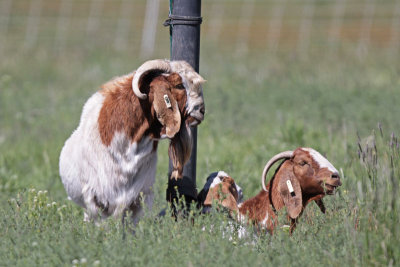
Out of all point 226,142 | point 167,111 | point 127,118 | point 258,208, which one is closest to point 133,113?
point 127,118

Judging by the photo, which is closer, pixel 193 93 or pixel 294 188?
pixel 193 93

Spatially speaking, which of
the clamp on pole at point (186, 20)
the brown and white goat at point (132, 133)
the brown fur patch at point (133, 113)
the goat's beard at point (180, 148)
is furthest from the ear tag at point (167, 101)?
the clamp on pole at point (186, 20)

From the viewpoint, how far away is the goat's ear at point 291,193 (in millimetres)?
4887

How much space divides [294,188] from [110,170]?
1353 millimetres

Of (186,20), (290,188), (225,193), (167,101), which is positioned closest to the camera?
(167,101)

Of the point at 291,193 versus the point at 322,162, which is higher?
the point at 322,162

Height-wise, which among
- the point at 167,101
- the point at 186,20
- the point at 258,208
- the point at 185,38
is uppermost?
the point at 186,20

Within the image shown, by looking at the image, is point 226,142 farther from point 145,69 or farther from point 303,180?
point 145,69

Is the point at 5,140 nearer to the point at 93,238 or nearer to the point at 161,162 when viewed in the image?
the point at 161,162

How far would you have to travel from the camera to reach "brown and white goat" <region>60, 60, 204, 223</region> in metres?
4.63

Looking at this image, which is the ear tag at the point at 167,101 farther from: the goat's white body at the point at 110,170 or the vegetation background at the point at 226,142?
the vegetation background at the point at 226,142

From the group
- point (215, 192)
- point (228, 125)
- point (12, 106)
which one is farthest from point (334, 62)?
point (215, 192)

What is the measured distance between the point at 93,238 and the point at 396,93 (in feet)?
24.6

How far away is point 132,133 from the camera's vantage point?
4.66 meters
